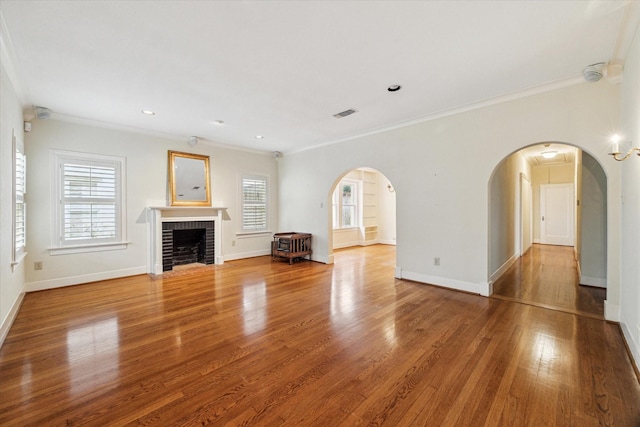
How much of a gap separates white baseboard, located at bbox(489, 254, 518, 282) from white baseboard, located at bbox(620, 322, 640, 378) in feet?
4.73

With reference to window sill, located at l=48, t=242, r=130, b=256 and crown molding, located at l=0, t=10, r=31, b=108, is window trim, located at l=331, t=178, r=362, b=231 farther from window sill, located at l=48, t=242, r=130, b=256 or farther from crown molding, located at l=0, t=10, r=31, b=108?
crown molding, located at l=0, t=10, r=31, b=108

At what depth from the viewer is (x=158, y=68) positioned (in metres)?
2.83

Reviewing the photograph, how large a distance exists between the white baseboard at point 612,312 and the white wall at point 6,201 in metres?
5.89

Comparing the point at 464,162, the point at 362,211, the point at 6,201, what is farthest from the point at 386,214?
the point at 6,201

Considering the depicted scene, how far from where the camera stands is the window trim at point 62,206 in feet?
13.9

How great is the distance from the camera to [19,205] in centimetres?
346

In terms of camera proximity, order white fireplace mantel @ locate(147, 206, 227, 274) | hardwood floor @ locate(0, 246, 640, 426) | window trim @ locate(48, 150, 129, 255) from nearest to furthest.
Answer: hardwood floor @ locate(0, 246, 640, 426), window trim @ locate(48, 150, 129, 255), white fireplace mantel @ locate(147, 206, 227, 274)

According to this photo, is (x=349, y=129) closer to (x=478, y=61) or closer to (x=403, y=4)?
(x=478, y=61)

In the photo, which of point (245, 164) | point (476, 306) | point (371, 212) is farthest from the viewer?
point (371, 212)

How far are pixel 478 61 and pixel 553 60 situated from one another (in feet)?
2.39

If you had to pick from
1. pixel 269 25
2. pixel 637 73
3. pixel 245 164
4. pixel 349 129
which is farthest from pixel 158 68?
pixel 637 73

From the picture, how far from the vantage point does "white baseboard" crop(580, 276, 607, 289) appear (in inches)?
160

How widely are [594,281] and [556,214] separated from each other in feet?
18.1

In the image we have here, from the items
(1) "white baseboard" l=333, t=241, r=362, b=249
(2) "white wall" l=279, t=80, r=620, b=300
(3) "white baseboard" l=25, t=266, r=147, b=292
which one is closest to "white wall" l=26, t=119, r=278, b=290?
(3) "white baseboard" l=25, t=266, r=147, b=292
